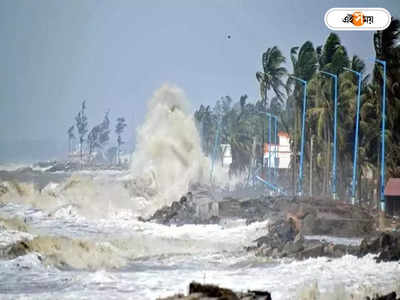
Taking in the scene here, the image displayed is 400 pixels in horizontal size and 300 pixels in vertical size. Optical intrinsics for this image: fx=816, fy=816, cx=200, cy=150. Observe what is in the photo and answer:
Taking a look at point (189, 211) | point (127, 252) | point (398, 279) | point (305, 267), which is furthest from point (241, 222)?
point (398, 279)

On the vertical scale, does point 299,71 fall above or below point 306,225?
above

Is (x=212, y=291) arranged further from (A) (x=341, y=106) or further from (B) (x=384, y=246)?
(A) (x=341, y=106)

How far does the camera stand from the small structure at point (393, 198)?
2148cm

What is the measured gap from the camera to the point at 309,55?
34000 millimetres

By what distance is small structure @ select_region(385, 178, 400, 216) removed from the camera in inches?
846

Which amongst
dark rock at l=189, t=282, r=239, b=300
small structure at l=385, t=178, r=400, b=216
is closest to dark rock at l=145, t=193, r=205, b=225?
small structure at l=385, t=178, r=400, b=216

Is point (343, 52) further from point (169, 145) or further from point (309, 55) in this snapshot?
point (169, 145)

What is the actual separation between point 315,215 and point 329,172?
1334 centimetres

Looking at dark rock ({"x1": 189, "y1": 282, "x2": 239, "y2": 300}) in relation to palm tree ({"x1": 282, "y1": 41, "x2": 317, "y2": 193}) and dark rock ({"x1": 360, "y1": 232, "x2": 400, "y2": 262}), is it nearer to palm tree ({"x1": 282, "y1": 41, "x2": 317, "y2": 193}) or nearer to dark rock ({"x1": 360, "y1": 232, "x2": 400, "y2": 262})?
dark rock ({"x1": 360, "y1": 232, "x2": 400, "y2": 262})

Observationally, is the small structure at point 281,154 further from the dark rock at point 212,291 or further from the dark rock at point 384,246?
the dark rock at point 212,291

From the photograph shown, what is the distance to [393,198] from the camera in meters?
21.8

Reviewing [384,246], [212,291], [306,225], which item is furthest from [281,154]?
[212,291]

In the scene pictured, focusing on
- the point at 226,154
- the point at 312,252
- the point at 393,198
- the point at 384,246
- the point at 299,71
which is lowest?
the point at 312,252

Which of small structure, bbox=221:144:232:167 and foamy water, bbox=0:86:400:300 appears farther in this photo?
small structure, bbox=221:144:232:167
